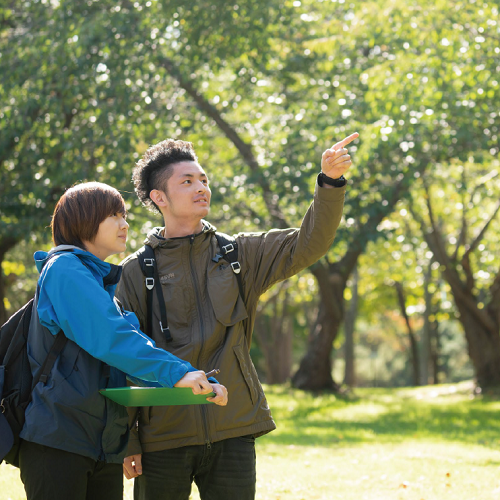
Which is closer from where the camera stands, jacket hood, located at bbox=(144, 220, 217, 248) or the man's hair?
jacket hood, located at bbox=(144, 220, 217, 248)

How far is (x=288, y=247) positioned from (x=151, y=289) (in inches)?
26.2

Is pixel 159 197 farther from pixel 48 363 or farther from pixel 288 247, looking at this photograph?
pixel 48 363

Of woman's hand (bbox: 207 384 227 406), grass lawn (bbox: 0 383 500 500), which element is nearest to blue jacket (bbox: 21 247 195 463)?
woman's hand (bbox: 207 384 227 406)

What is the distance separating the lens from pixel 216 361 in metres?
3.05

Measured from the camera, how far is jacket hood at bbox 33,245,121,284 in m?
2.60

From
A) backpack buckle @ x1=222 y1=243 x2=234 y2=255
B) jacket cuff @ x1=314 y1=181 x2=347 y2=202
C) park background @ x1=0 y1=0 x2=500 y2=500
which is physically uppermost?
park background @ x1=0 y1=0 x2=500 y2=500

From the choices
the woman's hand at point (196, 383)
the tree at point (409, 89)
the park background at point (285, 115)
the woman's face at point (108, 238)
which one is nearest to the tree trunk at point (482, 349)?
the park background at point (285, 115)

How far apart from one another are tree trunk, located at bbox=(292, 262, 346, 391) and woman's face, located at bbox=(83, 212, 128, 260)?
1335 cm

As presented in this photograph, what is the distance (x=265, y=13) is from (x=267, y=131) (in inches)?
124

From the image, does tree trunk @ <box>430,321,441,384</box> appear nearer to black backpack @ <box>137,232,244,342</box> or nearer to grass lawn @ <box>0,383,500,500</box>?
grass lawn @ <box>0,383,500,500</box>

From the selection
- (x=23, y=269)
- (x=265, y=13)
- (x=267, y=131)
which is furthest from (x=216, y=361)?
(x=23, y=269)

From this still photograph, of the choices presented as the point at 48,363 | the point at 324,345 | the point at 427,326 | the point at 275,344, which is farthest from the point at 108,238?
the point at 275,344

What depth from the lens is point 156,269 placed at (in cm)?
321

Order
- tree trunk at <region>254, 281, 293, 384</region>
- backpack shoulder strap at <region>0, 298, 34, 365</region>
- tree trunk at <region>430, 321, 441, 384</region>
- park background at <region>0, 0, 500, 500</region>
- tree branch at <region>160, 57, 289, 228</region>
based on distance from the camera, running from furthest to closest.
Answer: tree trunk at <region>430, 321, 441, 384</region> → tree trunk at <region>254, 281, 293, 384</region> → tree branch at <region>160, 57, 289, 228</region> → park background at <region>0, 0, 500, 500</region> → backpack shoulder strap at <region>0, 298, 34, 365</region>
